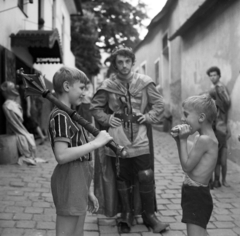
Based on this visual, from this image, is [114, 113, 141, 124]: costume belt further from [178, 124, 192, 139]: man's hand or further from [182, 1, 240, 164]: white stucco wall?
[182, 1, 240, 164]: white stucco wall

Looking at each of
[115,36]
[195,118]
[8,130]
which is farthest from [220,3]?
[115,36]

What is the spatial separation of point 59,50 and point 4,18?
9.38 ft

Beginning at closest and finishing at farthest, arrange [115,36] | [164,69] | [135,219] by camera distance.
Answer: [135,219] → [164,69] → [115,36]

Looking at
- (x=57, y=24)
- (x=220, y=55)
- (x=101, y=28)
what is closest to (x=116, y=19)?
(x=101, y=28)

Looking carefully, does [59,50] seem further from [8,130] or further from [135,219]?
[135,219]

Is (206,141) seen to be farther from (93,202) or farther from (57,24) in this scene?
(57,24)

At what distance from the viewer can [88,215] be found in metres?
4.14

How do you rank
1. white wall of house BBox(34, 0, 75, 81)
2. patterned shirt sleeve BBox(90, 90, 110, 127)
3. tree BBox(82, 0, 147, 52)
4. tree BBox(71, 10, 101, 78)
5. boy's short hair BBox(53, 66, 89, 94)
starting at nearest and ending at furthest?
1. boy's short hair BBox(53, 66, 89, 94)
2. patterned shirt sleeve BBox(90, 90, 110, 127)
3. white wall of house BBox(34, 0, 75, 81)
4. tree BBox(71, 10, 101, 78)
5. tree BBox(82, 0, 147, 52)

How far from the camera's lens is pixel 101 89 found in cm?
378

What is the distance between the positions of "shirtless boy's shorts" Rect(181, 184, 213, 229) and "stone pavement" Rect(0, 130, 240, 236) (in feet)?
3.30

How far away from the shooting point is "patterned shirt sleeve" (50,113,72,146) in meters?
2.16

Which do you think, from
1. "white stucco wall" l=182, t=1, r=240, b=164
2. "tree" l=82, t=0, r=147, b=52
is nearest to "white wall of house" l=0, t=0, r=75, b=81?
"white stucco wall" l=182, t=1, r=240, b=164

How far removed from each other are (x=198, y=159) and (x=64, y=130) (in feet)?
3.16

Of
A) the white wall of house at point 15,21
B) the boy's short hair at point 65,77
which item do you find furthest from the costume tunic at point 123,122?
the white wall of house at point 15,21
